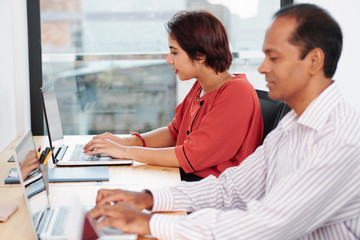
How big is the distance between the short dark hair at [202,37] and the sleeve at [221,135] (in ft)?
0.72

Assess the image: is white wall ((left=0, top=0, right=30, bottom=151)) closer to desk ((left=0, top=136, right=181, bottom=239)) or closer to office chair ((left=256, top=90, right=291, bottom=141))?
desk ((left=0, top=136, right=181, bottom=239))

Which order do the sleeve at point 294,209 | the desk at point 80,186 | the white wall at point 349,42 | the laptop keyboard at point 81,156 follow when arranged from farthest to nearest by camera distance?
1. the white wall at point 349,42
2. the laptop keyboard at point 81,156
3. the desk at point 80,186
4. the sleeve at point 294,209

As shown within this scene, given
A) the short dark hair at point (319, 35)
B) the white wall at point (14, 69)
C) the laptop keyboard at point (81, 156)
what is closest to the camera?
the short dark hair at point (319, 35)

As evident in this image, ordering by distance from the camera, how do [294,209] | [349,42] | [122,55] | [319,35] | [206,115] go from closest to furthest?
[294,209]
[319,35]
[206,115]
[349,42]
[122,55]

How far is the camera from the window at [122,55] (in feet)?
10.1

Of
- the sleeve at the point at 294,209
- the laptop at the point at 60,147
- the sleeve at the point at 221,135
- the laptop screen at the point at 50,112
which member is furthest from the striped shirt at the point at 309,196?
the laptop screen at the point at 50,112

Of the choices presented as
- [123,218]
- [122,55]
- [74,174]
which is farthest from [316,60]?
[122,55]

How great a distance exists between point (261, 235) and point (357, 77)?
218 cm

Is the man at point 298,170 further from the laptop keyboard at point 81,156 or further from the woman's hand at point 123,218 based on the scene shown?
the laptop keyboard at point 81,156

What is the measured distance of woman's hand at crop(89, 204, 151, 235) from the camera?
120cm

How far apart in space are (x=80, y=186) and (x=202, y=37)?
856mm

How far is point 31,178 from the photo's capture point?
1.32 metres

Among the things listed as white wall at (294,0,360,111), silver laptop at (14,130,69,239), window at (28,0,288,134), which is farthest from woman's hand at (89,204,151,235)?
white wall at (294,0,360,111)

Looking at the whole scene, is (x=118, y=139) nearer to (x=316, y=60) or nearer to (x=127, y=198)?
(x=127, y=198)
